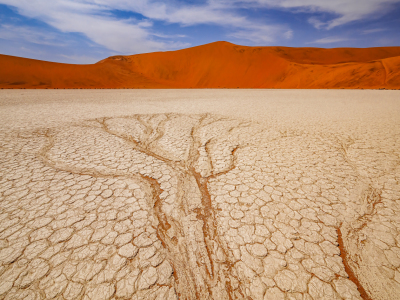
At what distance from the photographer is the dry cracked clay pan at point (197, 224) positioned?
3.39 ft

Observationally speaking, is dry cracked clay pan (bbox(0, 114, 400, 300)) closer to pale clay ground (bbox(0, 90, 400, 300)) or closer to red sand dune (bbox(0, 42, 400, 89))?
pale clay ground (bbox(0, 90, 400, 300))

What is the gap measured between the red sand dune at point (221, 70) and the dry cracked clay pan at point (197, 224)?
2333 cm

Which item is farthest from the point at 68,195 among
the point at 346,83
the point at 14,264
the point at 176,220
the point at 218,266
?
the point at 346,83

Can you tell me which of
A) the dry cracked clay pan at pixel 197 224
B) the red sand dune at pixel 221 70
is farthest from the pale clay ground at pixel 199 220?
the red sand dune at pixel 221 70

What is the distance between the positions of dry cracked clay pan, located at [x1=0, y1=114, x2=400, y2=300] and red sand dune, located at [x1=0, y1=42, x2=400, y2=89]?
76.5ft

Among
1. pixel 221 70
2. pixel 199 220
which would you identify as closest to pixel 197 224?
pixel 199 220

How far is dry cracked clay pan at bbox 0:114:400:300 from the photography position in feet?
3.39

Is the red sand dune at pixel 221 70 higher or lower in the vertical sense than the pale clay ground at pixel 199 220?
higher

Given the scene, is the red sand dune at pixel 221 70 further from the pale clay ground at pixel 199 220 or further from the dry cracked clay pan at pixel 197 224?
the dry cracked clay pan at pixel 197 224

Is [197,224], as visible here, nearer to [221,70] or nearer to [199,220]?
[199,220]

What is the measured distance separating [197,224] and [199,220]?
0.15 feet

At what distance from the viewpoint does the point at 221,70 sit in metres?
29.7

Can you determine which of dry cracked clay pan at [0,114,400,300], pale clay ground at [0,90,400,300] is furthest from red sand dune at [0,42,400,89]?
dry cracked clay pan at [0,114,400,300]

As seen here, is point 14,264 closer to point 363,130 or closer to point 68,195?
point 68,195
